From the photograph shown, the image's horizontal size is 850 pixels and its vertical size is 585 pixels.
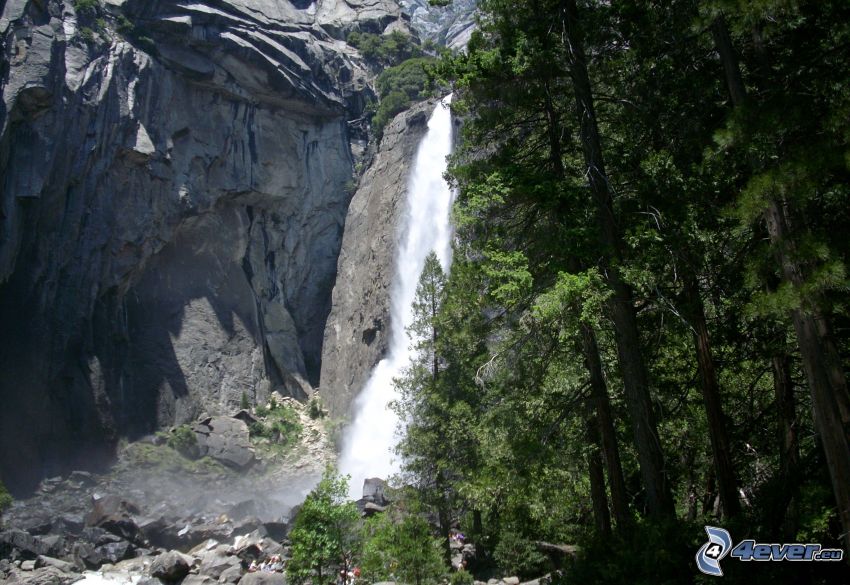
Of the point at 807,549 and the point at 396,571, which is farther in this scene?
the point at 396,571

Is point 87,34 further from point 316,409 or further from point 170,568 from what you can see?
point 170,568

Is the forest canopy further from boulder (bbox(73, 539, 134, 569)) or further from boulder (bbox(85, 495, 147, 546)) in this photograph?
boulder (bbox(85, 495, 147, 546))

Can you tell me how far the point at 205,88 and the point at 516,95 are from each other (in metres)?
40.8

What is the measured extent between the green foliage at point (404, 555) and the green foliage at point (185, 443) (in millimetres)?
25623

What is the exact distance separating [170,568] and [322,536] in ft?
30.2

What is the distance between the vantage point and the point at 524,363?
870 cm

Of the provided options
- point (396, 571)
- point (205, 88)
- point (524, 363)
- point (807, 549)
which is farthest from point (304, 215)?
point (807, 549)

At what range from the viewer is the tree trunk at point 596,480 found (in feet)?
29.4

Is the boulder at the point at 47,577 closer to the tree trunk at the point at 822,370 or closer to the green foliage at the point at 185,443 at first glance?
the green foliage at the point at 185,443

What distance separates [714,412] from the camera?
732 cm

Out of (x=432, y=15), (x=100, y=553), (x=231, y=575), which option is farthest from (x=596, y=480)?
(x=432, y=15)

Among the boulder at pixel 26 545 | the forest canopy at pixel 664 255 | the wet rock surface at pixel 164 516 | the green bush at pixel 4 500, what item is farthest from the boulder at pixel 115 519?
the forest canopy at pixel 664 255

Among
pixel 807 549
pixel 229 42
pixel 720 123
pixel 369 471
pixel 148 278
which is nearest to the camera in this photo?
pixel 807 549

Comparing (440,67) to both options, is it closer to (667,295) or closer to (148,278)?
(667,295)
